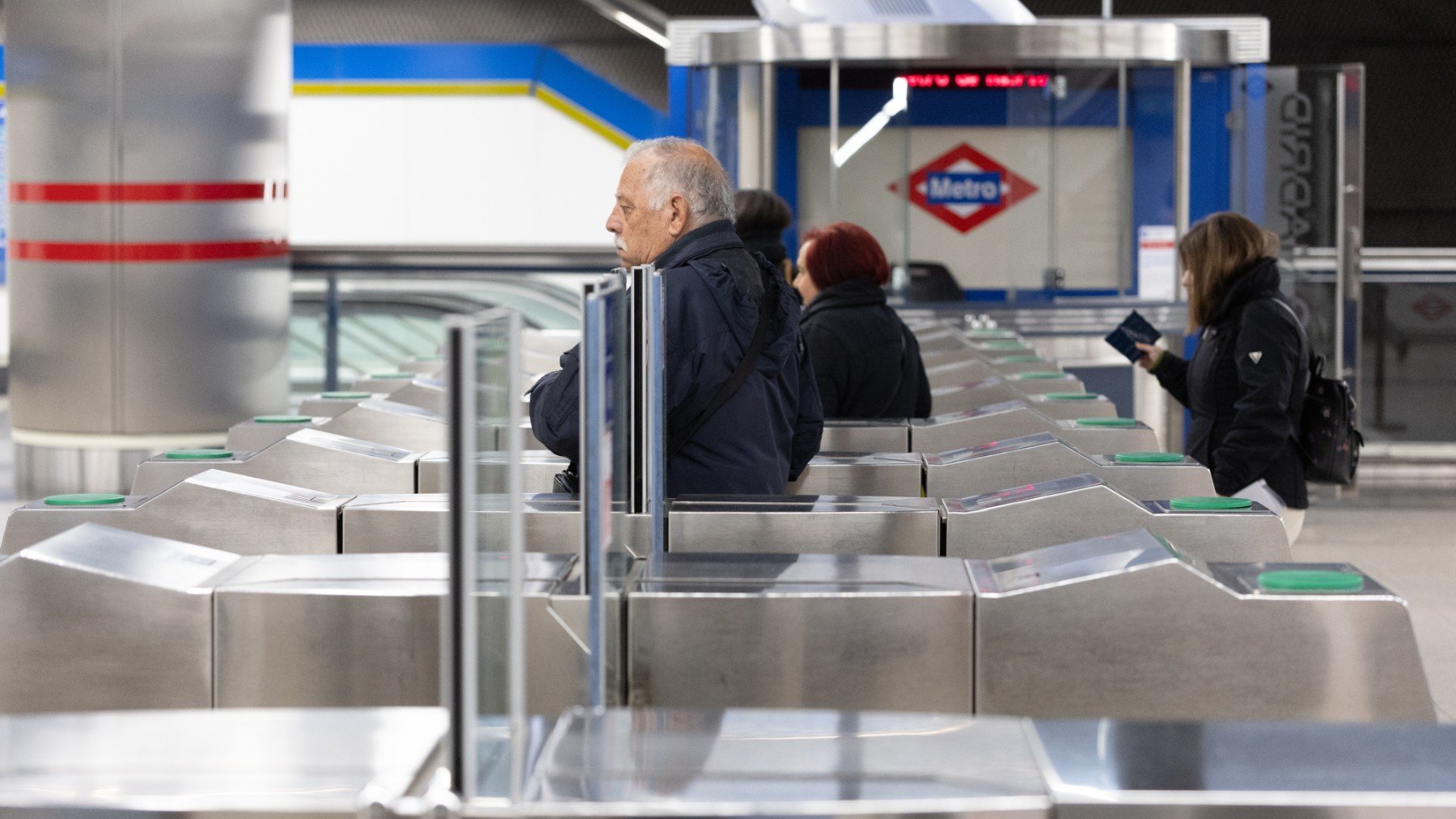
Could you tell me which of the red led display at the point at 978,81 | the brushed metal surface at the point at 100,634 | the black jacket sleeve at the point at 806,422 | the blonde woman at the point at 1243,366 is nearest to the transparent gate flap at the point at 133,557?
the brushed metal surface at the point at 100,634

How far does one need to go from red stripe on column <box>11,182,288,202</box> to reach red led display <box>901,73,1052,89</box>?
2.79 m

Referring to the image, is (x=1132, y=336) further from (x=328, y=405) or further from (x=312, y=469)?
(x=312, y=469)

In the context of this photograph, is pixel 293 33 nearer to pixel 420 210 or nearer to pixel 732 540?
pixel 420 210

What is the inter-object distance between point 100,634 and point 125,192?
5.10 metres

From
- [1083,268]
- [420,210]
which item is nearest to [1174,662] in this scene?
[1083,268]

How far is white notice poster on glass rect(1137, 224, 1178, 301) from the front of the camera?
7.23 meters

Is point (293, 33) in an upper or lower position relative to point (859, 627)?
upper

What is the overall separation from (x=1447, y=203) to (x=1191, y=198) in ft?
14.1

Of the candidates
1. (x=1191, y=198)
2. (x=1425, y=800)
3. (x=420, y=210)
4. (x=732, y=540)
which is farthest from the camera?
(x=420, y=210)

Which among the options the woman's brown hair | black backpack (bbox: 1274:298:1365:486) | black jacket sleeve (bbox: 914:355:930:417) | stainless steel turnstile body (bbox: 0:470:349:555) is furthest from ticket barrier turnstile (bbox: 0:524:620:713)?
black backpack (bbox: 1274:298:1365:486)

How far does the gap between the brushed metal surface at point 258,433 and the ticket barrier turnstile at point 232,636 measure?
162 cm

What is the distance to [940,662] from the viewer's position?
5.90 ft

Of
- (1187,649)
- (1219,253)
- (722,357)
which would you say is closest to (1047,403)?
(1219,253)

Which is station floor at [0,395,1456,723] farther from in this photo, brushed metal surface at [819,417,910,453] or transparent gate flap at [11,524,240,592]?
transparent gate flap at [11,524,240,592]
